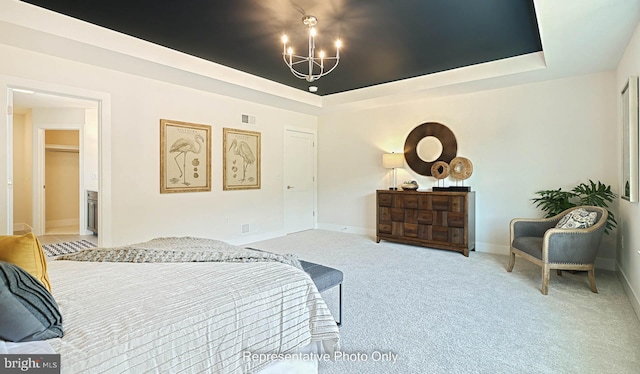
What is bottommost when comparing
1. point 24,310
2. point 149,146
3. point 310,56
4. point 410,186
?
point 24,310

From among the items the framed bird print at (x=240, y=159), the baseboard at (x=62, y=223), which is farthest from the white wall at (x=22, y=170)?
the framed bird print at (x=240, y=159)

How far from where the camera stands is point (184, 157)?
4367mm

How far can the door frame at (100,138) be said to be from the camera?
3.04 meters

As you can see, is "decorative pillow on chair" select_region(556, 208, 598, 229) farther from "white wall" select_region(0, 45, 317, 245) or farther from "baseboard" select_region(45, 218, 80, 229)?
"baseboard" select_region(45, 218, 80, 229)

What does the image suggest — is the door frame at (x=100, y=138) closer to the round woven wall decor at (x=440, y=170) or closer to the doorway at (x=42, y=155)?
the doorway at (x=42, y=155)

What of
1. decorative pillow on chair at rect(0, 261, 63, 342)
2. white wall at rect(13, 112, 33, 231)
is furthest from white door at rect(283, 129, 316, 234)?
white wall at rect(13, 112, 33, 231)

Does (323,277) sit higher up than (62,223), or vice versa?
(323,277)

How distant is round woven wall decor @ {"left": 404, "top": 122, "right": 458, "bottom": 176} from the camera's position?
4867 millimetres

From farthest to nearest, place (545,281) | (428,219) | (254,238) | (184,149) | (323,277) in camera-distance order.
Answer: (254,238) < (428,219) < (184,149) < (545,281) < (323,277)

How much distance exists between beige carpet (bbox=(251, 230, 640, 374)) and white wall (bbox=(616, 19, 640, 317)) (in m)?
0.14

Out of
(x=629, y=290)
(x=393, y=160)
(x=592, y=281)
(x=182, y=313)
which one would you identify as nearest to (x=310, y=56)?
(x=393, y=160)

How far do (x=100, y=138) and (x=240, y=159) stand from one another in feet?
6.37

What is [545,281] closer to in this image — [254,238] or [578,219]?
[578,219]

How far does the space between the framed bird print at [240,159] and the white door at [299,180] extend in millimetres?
733
